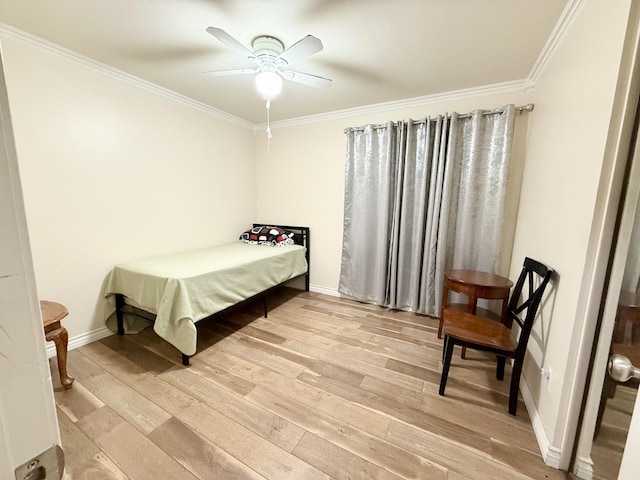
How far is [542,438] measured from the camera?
137 centimetres

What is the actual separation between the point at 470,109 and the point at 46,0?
3.18 metres

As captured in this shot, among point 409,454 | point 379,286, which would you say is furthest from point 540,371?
point 379,286

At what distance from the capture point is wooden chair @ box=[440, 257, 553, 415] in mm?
1525

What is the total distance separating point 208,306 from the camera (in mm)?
2119

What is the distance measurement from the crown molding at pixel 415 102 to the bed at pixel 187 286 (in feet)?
5.54

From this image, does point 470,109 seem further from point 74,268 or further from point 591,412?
point 74,268

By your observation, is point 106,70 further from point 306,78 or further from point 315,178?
point 315,178

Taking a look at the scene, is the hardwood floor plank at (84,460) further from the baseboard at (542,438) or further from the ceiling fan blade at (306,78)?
the ceiling fan blade at (306,78)

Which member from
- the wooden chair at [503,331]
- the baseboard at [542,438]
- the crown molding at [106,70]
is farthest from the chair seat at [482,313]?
the crown molding at [106,70]

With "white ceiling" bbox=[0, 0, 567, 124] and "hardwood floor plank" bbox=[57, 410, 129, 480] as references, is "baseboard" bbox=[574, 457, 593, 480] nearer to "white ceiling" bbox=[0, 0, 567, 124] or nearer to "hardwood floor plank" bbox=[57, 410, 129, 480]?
"hardwood floor plank" bbox=[57, 410, 129, 480]

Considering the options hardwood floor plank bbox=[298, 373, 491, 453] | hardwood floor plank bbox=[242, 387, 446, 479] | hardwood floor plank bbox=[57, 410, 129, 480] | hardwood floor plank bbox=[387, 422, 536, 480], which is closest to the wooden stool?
hardwood floor plank bbox=[57, 410, 129, 480]

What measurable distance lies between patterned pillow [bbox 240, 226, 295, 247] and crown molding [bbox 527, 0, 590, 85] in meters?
2.88

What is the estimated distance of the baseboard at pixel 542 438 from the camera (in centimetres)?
127

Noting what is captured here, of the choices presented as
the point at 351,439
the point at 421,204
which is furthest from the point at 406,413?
the point at 421,204
